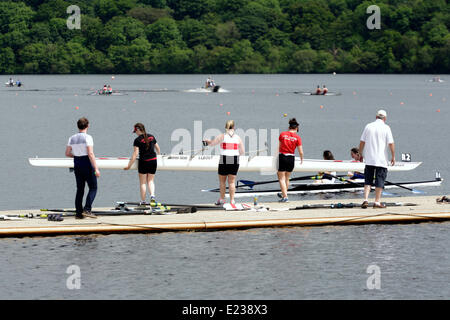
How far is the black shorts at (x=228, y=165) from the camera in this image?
67.2 feet

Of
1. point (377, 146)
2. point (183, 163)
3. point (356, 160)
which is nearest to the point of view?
point (377, 146)

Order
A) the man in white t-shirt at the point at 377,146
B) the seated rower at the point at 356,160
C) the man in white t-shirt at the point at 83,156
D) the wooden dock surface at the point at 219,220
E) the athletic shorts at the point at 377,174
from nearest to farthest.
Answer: the man in white t-shirt at the point at 83,156
the wooden dock surface at the point at 219,220
the man in white t-shirt at the point at 377,146
the athletic shorts at the point at 377,174
the seated rower at the point at 356,160

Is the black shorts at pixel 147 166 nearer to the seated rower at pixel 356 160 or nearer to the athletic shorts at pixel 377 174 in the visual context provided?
→ the athletic shorts at pixel 377 174

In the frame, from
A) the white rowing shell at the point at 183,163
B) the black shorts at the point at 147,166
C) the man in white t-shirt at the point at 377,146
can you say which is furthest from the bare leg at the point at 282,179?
Answer: the white rowing shell at the point at 183,163

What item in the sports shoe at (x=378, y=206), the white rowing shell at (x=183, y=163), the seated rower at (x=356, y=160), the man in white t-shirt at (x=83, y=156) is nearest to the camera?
the man in white t-shirt at (x=83, y=156)

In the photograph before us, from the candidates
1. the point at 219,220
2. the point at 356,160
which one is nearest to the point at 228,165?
the point at 219,220

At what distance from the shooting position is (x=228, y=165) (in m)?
20.6

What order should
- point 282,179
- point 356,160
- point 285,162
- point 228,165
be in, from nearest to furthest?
point 228,165 < point 285,162 < point 282,179 < point 356,160

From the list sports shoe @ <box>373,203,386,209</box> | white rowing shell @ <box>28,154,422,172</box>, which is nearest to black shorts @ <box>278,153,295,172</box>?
sports shoe @ <box>373,203,386,209</box>

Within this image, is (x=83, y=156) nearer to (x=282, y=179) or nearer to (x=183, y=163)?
(x=282, y=179)

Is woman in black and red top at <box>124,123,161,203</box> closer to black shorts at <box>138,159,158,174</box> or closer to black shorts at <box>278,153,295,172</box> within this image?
black shorts at <box>138,159,158,174</box>

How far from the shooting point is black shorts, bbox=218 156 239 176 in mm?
20469

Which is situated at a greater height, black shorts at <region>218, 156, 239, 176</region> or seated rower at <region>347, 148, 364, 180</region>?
black shorts at <region>218, 156, 239, 176</region>

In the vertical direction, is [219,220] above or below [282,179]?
below
